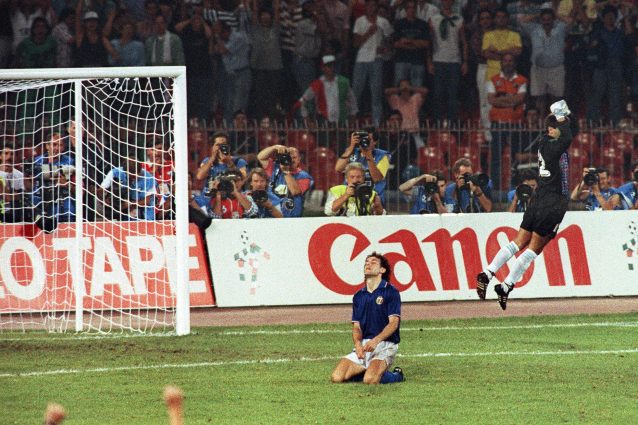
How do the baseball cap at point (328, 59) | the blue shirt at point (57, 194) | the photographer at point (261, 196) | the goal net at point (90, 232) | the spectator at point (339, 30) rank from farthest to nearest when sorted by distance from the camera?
the spectator at point (339, 30)
the baseball cap at point (328, 59)
the photographer at point (261, 196)
the blue shirt at point (57, 194)
the goal net at point (90, 232)

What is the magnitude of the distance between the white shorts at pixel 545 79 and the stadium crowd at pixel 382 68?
25 mm

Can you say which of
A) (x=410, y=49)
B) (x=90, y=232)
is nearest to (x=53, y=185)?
(x=90, y=232)

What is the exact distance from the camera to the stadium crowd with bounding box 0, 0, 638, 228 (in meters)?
20.4

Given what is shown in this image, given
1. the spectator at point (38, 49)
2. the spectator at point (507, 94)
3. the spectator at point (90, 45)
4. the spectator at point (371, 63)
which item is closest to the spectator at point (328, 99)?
the spectator at point (371, 63)

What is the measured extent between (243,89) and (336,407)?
12572 mm

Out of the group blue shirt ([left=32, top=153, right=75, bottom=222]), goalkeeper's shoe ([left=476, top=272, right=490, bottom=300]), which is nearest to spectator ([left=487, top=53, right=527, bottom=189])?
goalkeeper's shoe ([left=476, top=272, right=490, bottom=300])

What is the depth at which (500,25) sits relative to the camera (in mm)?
22438

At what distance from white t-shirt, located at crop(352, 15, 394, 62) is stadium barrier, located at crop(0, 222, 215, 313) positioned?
718 cm

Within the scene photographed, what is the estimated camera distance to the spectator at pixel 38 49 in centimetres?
2117

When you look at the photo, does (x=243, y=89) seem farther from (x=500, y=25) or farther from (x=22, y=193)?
(x=22, y=193)

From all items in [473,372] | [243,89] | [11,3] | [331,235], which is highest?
[11,3]

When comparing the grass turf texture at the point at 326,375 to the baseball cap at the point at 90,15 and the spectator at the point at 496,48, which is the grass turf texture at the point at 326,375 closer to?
the spectator at the point at 496,48

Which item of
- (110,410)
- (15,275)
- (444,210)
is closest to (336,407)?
(110,410)

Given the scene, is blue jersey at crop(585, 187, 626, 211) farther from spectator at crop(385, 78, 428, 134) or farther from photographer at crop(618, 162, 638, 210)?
spectator at crop(385, 78, 428, 134)
